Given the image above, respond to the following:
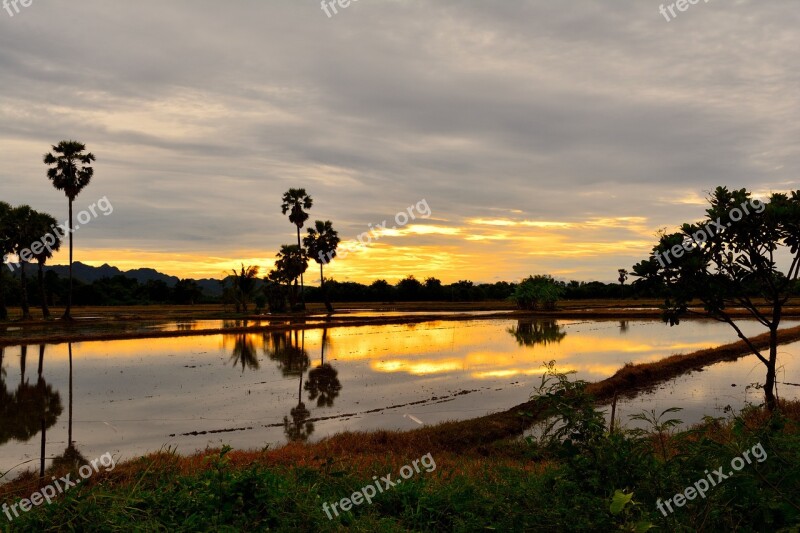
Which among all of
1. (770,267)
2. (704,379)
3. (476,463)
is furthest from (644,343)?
(476,463)

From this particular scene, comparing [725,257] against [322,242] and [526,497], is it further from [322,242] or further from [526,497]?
[322,242]

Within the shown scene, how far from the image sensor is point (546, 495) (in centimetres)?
565

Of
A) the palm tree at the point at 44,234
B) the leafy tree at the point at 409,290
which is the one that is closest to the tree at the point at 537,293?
the leafy tree at the point at 409,290

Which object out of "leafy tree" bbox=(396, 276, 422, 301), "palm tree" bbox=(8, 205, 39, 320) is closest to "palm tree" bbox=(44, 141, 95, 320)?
"palm tree" bbox=(8, 205, 39, 320)

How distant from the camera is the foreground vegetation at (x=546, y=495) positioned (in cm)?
446

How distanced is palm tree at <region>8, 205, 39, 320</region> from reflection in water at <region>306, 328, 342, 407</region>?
169 feet

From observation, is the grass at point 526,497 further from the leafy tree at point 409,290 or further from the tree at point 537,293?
the leafy tree at point 409,290

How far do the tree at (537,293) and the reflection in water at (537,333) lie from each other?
22.6 metres

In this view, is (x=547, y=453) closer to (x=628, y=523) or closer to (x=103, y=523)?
(x=628, y=523)

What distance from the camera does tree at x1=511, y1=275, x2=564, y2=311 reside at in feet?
253

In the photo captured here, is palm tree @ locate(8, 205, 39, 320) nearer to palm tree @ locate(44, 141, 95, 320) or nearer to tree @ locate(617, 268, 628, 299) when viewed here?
palm tree @ locate(44, 141, 95, 320)

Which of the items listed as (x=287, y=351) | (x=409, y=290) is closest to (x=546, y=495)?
(x=287, y=351)

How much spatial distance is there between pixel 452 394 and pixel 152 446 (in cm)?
1088

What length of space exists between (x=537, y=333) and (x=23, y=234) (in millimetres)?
59576
